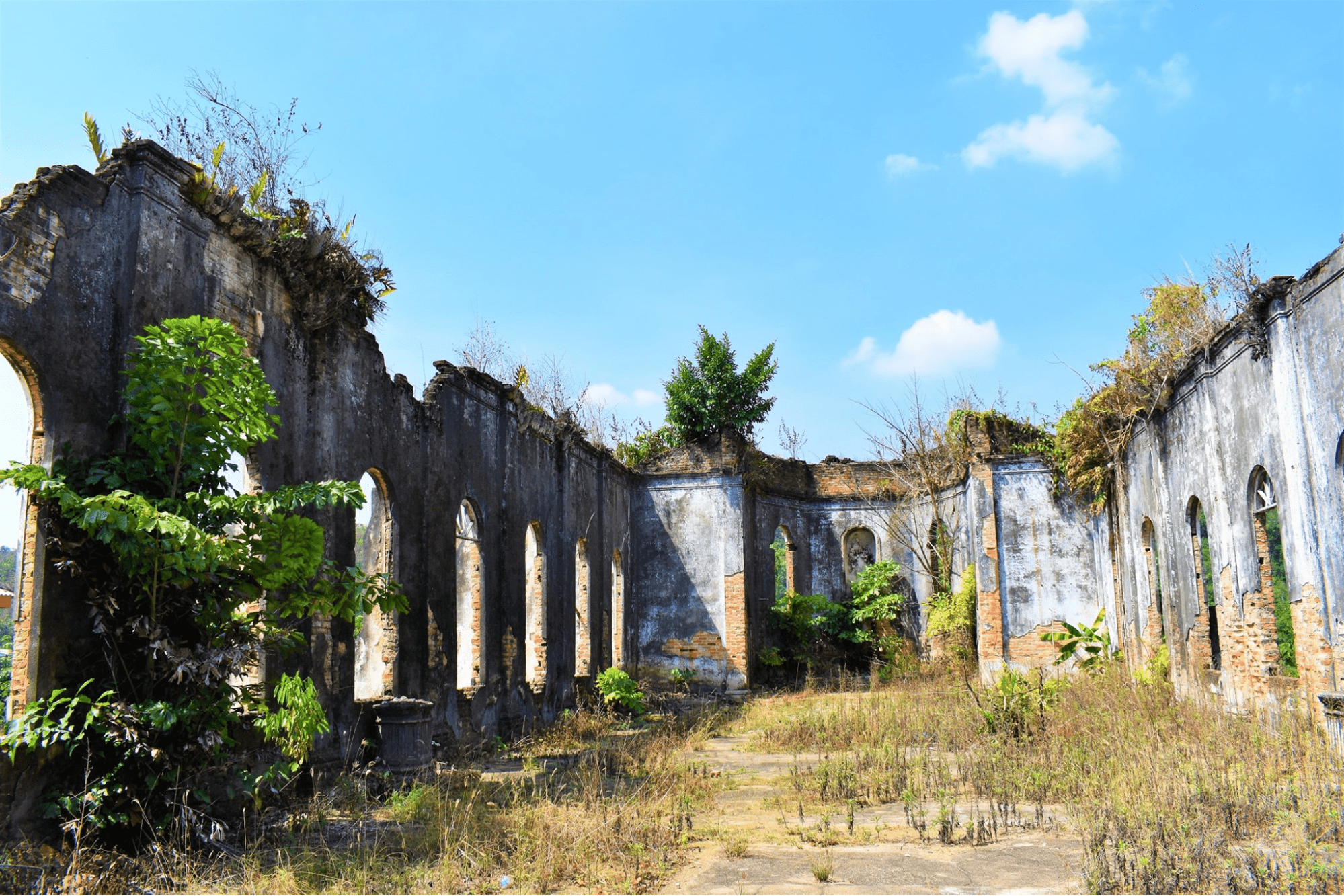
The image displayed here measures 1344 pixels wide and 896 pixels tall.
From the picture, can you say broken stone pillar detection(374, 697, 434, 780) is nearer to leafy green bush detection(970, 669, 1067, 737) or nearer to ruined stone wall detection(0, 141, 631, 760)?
ruined stone wall detection(0, 141, 631, 760)

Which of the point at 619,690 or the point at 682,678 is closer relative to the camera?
the point at 619,690

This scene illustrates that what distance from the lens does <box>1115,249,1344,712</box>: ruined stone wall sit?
320 inches

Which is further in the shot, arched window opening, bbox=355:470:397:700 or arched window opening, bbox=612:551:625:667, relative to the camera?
arched window opening, bbox=612:551:625:667

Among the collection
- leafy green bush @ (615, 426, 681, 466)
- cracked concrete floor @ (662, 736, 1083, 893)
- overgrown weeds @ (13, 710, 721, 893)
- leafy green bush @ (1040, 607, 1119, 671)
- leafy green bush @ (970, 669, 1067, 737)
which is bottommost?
cracked concrete floor @ (662, 736, 1083, 893)

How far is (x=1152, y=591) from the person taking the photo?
45.1 ft

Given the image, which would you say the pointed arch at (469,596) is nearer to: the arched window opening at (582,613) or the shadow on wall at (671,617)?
the arched window opening at (582,613)

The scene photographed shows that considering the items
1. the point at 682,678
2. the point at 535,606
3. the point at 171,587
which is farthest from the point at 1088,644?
the point at 171,587

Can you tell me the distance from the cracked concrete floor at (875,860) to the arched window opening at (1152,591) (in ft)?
24.6

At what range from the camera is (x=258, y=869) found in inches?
214

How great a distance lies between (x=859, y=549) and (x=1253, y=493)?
12.7 m

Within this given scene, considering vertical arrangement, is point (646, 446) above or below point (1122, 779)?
above

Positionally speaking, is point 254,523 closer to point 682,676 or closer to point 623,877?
Answer: point 623,877

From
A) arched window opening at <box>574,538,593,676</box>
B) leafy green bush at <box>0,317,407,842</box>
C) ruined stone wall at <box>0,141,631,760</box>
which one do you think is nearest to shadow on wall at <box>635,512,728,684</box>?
arched window opening at <box>574,538,593,676</box>

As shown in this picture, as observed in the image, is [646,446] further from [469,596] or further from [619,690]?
[469,596]
